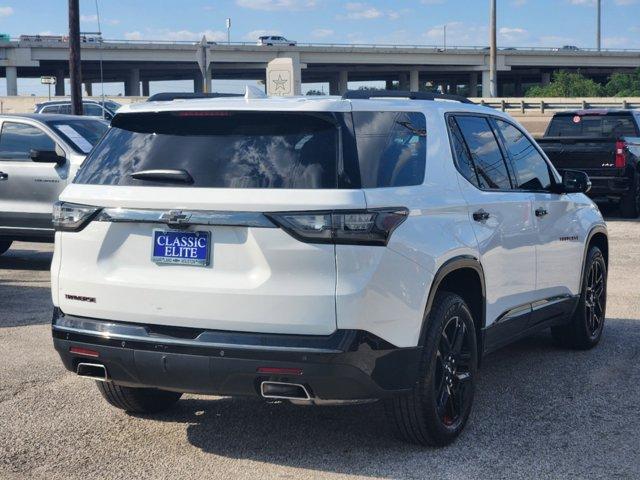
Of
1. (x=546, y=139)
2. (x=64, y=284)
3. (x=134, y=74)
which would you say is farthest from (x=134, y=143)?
(x=134, y=74)

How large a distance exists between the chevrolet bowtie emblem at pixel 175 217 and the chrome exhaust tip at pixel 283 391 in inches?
33.3

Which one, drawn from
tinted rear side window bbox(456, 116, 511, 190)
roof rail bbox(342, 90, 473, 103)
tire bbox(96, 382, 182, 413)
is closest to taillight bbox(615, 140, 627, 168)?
tinted rear side window bbox(456, 116, 511, 190)

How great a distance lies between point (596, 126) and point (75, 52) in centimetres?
1451

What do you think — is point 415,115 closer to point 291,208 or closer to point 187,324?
point 291,208

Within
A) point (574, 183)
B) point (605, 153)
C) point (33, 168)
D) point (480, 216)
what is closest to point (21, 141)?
point (33, 168)

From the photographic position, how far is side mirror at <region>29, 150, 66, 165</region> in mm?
12219

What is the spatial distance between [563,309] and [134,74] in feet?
342

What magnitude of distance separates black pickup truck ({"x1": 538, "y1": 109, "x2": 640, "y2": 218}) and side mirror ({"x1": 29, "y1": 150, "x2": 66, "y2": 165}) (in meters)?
8.00

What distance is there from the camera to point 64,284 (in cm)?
510

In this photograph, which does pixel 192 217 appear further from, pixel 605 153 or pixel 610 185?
pixel 610 185

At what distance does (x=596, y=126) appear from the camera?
716 inches

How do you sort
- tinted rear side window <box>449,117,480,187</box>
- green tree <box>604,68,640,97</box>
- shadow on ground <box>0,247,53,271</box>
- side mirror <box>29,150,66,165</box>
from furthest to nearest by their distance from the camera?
green tree <box>604,68,640,97</box> < shadow on ground <box>0,247,53,271</box> < side mirror <box>29,150,66,165</box> < tinted rear side window <box>449,117,480,187</box>

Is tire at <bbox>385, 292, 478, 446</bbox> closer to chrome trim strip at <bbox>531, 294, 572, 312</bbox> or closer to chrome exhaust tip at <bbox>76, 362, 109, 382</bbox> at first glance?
chrome trim strip at <bbox>531, 294, 572, 312</bbox>

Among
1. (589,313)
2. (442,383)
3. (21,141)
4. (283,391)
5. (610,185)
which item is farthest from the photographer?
(610,185)
